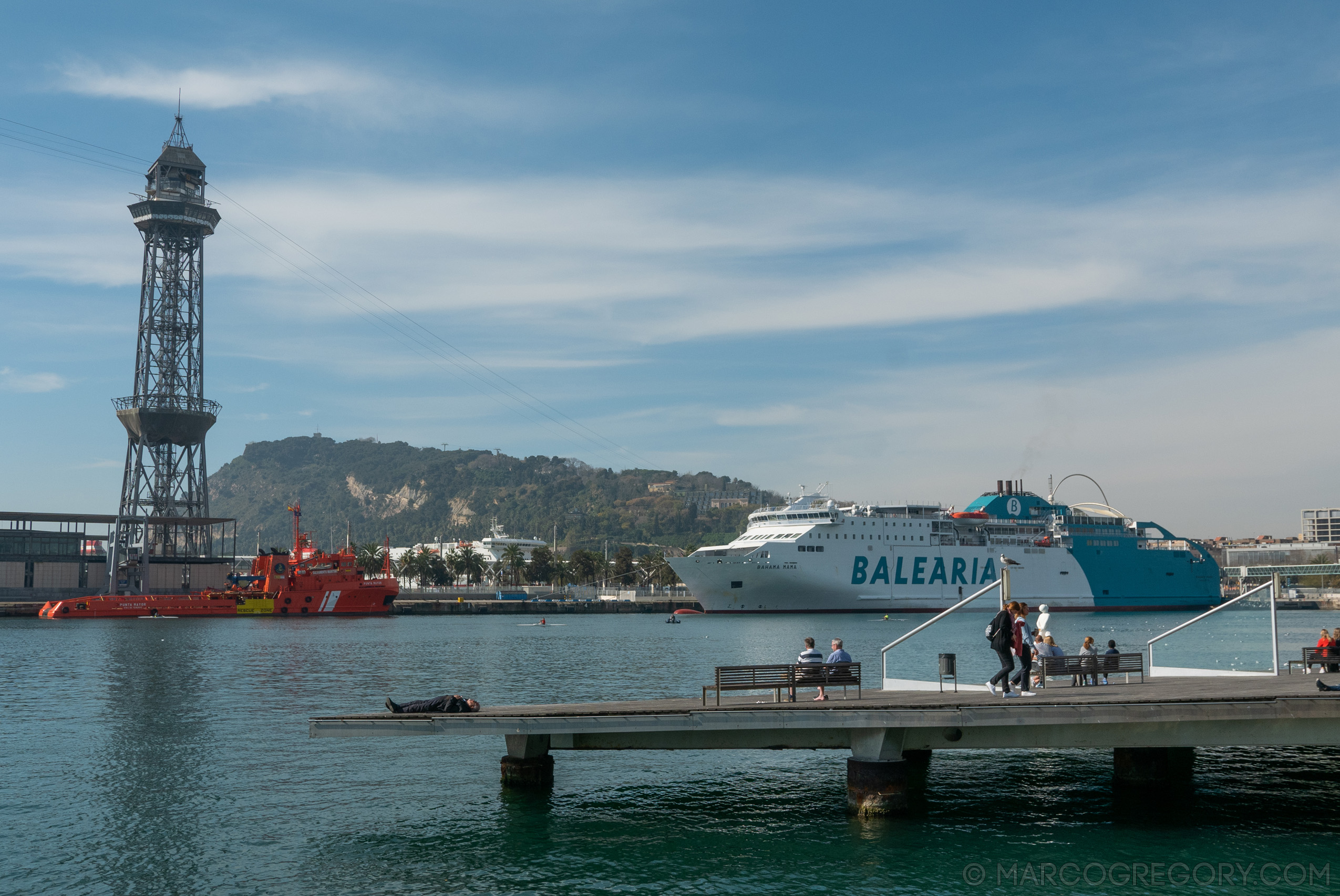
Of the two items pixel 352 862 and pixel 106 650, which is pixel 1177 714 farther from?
pixel 106 650

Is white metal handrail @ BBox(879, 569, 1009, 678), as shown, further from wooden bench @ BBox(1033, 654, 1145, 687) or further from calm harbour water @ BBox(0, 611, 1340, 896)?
wooden bench @ BBox(1033, 654, 1145, 687)

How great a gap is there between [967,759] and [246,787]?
1382 cm

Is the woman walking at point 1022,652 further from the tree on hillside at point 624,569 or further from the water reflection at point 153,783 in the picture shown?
the tree on hillside at point 624,569

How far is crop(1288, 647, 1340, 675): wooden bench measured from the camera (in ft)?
57.6

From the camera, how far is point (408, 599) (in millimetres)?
130125

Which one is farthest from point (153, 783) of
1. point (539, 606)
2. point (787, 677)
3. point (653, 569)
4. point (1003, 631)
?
point (653, 569)

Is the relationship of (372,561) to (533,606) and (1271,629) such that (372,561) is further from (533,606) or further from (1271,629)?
(1271,629)

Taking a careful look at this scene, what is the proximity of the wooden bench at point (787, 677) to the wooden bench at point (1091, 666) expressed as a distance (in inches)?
124

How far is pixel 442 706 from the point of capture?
16281 mm

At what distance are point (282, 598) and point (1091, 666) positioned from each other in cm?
9075

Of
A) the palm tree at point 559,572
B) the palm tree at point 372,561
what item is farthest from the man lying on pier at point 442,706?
the palm tree at point 559,572

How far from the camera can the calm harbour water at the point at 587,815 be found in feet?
43.1

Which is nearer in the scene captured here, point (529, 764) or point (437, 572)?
point (529, 764)

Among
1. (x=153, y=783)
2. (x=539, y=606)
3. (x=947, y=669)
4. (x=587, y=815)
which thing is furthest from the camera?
(x=539, y=606)
